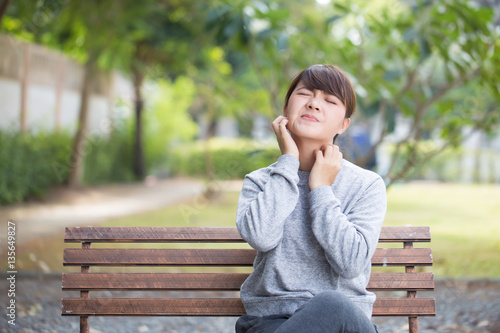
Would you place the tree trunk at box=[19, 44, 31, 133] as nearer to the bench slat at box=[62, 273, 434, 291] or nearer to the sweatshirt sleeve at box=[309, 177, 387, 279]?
the bench slat at box=[62, 273, 434, 291]

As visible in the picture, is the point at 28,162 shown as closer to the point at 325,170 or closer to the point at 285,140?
the point at 285,140

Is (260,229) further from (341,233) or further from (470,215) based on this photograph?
(470,215)

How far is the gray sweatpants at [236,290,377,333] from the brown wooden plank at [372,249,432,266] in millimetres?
593

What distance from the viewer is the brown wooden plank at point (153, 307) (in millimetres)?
2480

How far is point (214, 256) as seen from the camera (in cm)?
251

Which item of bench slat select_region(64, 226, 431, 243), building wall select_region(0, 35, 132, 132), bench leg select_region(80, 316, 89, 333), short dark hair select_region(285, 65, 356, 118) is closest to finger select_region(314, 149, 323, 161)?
short dark hair select_region(285, 65, 356, 118)

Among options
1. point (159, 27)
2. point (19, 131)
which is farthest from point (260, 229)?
point (159, 27)

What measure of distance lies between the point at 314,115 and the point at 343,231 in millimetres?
452

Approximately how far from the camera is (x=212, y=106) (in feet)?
40.8

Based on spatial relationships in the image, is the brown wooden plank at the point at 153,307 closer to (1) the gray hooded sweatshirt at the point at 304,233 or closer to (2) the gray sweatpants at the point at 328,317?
Answer: (1) the gray hooded sweatshirt at the point at 304,233

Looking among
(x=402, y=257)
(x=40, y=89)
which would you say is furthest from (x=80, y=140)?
(x=402, y=257)

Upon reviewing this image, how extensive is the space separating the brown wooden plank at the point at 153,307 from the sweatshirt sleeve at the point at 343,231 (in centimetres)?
70

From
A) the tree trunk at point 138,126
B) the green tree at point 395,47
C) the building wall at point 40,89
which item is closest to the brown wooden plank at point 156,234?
the green tree at point 395,47

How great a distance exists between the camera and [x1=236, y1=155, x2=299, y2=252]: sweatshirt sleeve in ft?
6.37
